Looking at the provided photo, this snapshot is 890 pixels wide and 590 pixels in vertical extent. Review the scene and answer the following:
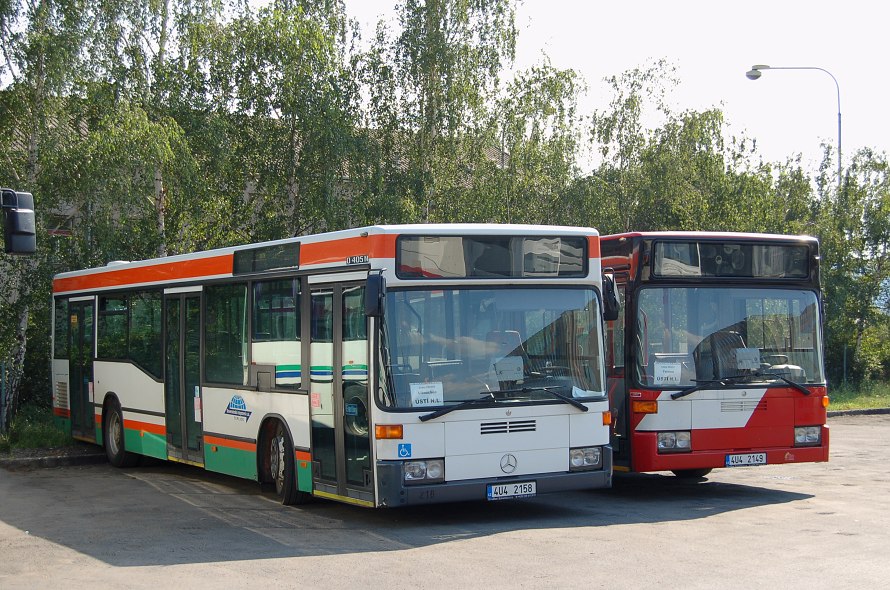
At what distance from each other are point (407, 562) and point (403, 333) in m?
2.19

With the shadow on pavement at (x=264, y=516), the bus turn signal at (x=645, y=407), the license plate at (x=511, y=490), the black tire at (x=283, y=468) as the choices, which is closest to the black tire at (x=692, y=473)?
the shadow on pavement at (x=264, y=516)

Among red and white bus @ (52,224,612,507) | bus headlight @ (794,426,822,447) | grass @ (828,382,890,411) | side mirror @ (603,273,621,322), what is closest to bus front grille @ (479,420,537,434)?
red and white bus @ (52,224,612,507)

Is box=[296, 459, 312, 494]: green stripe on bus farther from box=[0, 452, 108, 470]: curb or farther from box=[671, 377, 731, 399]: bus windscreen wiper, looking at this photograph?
box=[0, 452, 108, 470]: curb

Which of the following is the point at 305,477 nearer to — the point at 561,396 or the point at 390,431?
the point at 390,431

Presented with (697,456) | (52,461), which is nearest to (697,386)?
(697,456)

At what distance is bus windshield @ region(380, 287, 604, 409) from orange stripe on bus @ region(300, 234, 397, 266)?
1.35ft

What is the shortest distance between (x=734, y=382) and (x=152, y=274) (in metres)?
7.75

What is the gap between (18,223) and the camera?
11.2 m

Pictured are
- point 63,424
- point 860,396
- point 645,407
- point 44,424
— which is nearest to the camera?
point 645,407

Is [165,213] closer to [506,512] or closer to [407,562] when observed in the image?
[506,512]

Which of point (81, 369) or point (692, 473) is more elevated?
point (81, 369)

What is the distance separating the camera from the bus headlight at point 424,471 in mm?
10180

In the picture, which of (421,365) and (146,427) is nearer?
(421,365)

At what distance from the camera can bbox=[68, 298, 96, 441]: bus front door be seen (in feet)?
57.8
